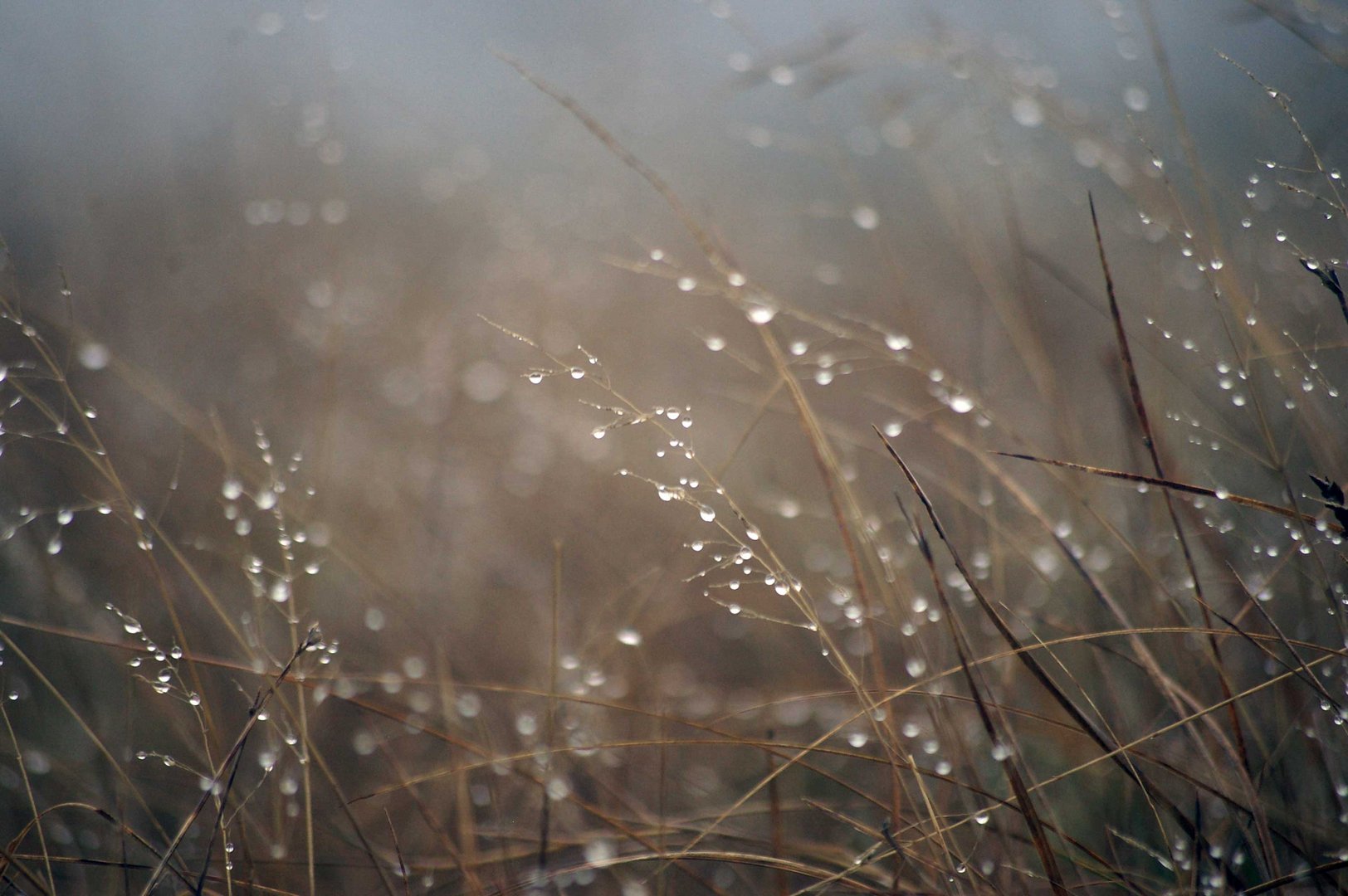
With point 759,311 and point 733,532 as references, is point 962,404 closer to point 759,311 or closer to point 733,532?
point 759,311

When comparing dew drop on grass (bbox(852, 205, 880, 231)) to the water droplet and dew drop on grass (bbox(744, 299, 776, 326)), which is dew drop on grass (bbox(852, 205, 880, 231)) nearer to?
dew drop on grass (bbox(744, 299, 776, 326))

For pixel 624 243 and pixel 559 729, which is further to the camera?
pixel 624 243

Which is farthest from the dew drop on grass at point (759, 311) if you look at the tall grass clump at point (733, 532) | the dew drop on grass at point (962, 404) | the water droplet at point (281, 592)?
the water droplet at point (281, 592)

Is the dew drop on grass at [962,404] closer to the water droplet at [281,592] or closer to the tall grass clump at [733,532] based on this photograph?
the tall grass clump at [733,532]

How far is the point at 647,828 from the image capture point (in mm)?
832

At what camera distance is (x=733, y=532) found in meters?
1.04

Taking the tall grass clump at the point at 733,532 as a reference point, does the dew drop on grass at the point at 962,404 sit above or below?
above

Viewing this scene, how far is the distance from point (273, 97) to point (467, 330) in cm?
96

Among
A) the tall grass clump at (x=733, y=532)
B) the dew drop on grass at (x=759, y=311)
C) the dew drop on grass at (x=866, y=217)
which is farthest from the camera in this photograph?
the dew drop on grass at (x=866, y=217)

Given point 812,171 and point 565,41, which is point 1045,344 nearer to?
point 812,171

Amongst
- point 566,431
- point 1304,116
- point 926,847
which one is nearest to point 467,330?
point 566,431

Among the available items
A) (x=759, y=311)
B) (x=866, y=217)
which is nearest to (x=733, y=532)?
(x=759, y=311)

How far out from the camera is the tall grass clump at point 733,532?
0.73m

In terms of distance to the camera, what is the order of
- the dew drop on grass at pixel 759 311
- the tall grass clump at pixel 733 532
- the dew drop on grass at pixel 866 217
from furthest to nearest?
the dew drop on grass at pixel 866 217 → the dew drop on grass at pixel 759 311 → the tall grass clump at pixel 733 532
